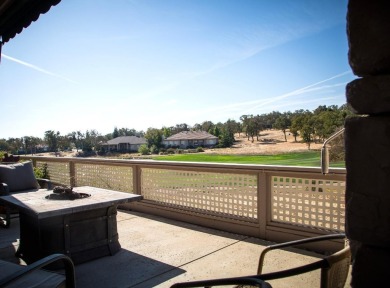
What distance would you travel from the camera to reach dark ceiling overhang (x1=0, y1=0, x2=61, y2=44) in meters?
3.20

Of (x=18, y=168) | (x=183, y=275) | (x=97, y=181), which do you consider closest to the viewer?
(x=183, y=275)

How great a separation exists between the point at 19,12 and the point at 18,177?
3069 millimetres

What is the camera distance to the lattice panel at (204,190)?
177 inches

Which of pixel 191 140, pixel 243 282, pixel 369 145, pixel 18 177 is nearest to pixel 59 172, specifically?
pixel 18 177

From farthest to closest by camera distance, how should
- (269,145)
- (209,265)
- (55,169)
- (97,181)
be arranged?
1. (269,145)
2. (55,169)
3. (97,181)
4. (209,265)

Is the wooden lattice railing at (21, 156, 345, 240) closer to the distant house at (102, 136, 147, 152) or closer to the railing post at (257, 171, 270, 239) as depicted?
the railing post at (257, 171, 270, 239)

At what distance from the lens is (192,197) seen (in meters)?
5.22

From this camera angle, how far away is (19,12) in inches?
137

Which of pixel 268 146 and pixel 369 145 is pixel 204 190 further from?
pixel 268 146

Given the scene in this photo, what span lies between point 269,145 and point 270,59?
62.6 metres

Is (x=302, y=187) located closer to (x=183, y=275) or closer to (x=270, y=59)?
(x=183, y=275)

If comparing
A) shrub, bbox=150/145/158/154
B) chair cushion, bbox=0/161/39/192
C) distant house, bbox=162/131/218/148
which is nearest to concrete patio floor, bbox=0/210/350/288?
chair cushion, bbox=0/161/39/192

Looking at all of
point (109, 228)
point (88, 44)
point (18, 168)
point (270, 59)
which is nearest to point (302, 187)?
point (109, 228)

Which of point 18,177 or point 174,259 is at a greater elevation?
point 18,177
